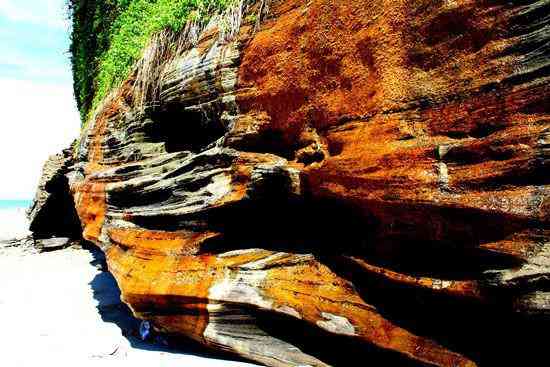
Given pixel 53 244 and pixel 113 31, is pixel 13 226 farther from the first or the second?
pixel 113 31

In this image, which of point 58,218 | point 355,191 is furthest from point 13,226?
point 355,191

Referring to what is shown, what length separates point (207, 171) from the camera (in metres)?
4.43

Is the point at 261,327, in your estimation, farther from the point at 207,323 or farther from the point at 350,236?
the point at 350,236

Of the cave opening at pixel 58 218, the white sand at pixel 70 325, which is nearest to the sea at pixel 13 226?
the cave opening at pixel 58 218

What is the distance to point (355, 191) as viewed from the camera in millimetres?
3115

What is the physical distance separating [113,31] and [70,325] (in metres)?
6.98

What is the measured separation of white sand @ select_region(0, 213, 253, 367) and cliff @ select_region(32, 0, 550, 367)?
35 centimetres

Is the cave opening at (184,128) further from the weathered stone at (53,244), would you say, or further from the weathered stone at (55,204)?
the weathered stone at (53,244)

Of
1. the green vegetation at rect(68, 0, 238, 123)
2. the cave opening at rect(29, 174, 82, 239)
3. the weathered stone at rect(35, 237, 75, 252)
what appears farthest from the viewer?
the cave opening at rect(29, 174, 82, 239)

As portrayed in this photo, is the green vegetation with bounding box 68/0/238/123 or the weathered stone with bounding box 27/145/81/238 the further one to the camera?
the weathered stone with bounding box 27/145/81/238

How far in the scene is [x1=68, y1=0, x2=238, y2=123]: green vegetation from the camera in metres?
5.78

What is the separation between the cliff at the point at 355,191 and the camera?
7.97 feet

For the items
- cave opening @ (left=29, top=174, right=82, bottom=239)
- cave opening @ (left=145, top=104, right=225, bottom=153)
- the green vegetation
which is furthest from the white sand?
cave opening @ (left=29, top=174, right=82, bottom=239)

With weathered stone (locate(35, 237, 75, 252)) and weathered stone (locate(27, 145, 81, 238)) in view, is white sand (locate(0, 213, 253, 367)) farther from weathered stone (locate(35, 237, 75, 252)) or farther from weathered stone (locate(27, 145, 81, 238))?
weathered stone (locate(27, 145, 81, 238))
